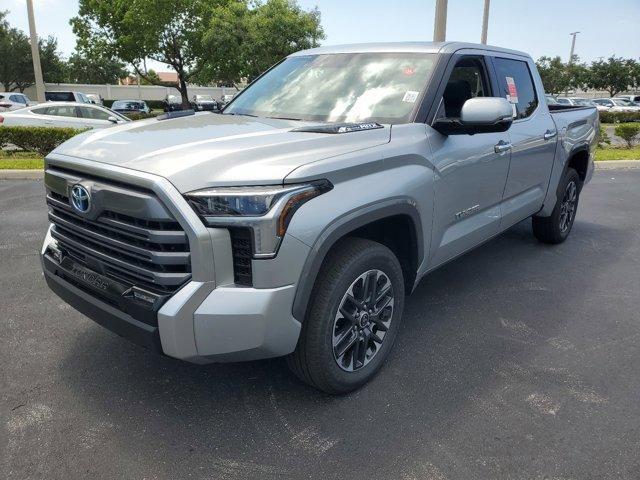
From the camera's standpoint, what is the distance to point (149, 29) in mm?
29875

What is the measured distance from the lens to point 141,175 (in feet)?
7.04

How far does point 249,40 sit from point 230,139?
77.7ft

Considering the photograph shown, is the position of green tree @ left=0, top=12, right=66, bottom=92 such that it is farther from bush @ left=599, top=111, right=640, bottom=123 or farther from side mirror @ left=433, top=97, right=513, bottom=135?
side mirror @ left=433, top=97, right=513, bottom=135

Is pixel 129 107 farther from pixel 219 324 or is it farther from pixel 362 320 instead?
pixel 219 324

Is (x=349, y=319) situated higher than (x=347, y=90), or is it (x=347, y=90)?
(x=347, y=90)

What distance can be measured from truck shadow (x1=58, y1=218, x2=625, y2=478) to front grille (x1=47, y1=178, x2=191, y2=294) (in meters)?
0.73

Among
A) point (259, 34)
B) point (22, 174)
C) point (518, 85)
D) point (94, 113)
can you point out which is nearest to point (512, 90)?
point (518, 85)

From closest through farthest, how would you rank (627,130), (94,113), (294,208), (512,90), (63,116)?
(294,208), (512,90), (63,116), (94,113), (627,130)

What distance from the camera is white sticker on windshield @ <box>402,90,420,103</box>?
3115 millimetres

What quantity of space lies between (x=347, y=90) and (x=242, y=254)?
1.63m

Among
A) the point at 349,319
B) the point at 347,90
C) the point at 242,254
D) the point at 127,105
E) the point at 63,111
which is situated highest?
the point at 347,90

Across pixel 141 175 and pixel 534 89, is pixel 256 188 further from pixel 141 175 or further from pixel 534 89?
pixel 534 89

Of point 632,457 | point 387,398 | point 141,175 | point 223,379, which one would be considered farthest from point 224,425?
point 632,457

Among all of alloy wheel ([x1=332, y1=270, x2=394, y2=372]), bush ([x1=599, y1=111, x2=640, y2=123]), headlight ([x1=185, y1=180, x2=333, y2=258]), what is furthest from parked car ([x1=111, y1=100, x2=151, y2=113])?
headlight ([x1=185, y1=180, x2=333, y2=258])
